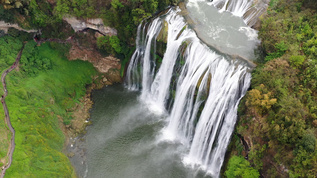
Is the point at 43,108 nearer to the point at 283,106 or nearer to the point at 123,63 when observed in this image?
the point at 123,63

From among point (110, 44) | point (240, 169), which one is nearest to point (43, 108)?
point (110, 44)

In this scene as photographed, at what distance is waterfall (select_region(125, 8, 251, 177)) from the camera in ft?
71.5

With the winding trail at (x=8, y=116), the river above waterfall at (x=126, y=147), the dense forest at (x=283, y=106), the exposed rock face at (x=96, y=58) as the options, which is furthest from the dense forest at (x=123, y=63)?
the river above waterfall at (x=126, y=147)

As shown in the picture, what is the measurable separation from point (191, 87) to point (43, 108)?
16960mm

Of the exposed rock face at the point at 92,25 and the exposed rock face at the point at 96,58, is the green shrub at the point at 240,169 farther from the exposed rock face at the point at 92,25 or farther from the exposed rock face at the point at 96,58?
the exposed rock face at the point at 92,25

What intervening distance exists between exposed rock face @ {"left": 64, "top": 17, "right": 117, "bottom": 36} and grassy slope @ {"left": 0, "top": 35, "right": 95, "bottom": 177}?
4.79 metres

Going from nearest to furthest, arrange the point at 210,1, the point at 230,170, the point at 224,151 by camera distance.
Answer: the point at 230,170, the point at 224,151, the point at 210,1

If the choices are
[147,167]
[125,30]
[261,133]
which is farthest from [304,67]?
[125,30]

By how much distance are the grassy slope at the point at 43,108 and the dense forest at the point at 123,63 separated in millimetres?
90

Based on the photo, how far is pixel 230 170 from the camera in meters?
19.8

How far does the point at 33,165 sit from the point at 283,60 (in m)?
24.7

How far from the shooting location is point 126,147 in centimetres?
2547

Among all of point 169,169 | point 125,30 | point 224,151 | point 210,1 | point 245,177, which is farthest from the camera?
point 210,1

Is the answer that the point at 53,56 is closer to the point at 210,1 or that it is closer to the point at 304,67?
the point at 210,1
